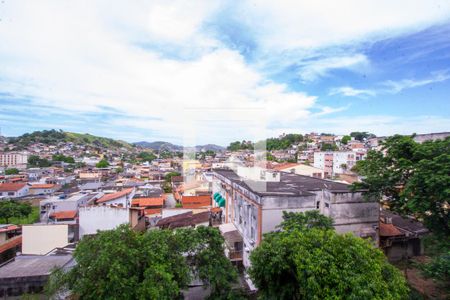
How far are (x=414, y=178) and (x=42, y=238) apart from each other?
22.3 m

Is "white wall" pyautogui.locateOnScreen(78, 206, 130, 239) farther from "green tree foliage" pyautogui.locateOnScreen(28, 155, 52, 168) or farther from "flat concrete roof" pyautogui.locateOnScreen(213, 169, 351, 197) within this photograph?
"green tree foliage" pyautogui.locateOnScreen(28, 155, 52, 168)

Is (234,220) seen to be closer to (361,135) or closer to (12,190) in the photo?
(12,190)

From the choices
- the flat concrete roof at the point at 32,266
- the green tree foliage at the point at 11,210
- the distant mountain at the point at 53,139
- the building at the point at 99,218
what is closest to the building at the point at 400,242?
the building at the point at 99,218

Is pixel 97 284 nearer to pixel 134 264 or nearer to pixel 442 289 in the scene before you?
pixel 134 264

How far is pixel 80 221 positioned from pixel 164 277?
14.4 m

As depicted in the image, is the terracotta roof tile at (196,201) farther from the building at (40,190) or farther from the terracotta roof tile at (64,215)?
the building at (40,190)

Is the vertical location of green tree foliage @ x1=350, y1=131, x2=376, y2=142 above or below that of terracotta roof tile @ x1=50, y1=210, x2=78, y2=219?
above

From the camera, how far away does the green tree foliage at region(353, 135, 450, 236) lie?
920 cm

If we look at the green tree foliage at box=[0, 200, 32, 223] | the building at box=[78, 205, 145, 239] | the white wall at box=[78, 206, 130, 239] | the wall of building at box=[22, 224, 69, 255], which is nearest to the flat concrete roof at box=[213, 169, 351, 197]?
the building at box=[78, 205, 145, 239]

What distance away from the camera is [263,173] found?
1633 cm

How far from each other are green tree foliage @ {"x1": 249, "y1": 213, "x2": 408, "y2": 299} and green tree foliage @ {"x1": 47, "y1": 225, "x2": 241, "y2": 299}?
1.75 meters

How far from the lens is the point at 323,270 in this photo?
618 centimetres

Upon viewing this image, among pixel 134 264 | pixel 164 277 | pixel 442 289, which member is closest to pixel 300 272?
pixel 164 277

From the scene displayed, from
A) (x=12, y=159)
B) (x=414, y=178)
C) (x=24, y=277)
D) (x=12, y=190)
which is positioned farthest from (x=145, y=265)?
(x=12, y=159)
